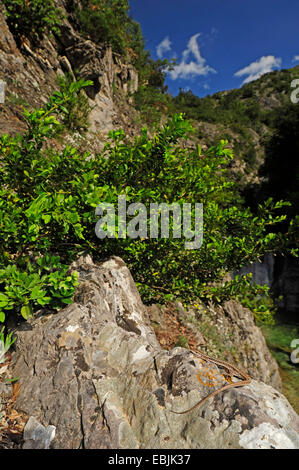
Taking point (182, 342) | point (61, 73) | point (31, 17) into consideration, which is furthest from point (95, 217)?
point (61, 73)

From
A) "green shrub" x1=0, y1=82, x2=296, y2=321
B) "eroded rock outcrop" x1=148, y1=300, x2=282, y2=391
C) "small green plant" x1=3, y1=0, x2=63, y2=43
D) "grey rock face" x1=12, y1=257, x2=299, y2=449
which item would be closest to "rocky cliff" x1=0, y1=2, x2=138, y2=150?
"small green plant" x1=3, y1=0, x2=63, y2=43

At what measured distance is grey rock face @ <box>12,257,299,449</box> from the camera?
4.08 feet

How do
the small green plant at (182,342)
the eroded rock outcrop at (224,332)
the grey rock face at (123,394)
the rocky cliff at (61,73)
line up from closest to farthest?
1. the grey rock face at (123,394)
2. the small green plant at (182,342)
3. the eroded rock outcrop at (224,332)
4. the rocky cliff at (61,73)

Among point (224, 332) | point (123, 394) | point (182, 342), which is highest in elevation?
point (123, 394)

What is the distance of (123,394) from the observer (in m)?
1.58

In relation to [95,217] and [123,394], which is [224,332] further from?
[95,217]

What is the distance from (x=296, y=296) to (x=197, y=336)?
1543 centimetres

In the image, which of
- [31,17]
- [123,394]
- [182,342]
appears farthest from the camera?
[31,17]

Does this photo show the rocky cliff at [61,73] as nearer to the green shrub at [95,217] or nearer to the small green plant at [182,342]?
the green shrub at [95,217]

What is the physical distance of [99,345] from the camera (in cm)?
187

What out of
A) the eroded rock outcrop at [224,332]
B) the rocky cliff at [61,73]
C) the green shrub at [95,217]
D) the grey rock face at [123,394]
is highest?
the rocky cliff at [61,73]

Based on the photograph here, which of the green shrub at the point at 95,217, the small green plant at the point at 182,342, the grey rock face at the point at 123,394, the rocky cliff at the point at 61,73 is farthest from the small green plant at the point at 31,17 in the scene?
the small green plant at the point at 182,342

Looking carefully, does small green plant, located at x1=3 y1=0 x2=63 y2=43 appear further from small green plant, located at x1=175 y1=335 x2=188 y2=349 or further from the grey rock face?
small green plant, located at x1=175 y1=335 x2=188 y2=349

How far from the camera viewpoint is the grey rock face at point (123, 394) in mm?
1242
